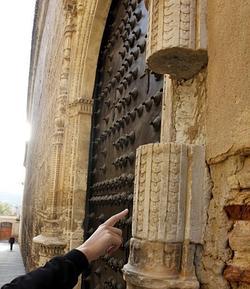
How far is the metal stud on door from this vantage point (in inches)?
94.8

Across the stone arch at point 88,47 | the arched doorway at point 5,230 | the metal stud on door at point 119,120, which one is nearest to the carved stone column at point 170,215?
the metal stud on door at point 119,120

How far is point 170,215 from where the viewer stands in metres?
1.24

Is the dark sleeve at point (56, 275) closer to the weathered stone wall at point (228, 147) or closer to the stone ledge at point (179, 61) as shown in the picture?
the weathered stone wall at point (228, 147)

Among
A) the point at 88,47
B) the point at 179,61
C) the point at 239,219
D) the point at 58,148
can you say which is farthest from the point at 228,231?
the point at 58,148

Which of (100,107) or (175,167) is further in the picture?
(100,107)

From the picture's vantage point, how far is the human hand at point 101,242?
1363mm

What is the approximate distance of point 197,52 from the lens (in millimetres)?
1315

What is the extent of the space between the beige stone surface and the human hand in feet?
1.52

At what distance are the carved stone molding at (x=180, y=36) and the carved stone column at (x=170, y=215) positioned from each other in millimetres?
281

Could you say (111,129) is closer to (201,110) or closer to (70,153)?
(70,153)

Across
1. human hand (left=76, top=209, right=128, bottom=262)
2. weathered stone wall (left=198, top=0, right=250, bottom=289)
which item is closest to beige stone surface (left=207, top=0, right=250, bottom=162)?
weathered stone wall (left=198, top=0, right=250, bottom=289)

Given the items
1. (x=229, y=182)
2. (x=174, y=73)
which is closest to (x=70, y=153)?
(x=174, y=73)

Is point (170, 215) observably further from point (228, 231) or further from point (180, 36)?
point (180, 36)

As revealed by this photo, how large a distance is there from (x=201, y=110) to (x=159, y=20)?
0.32m
